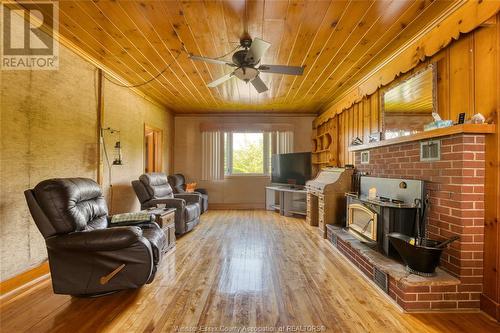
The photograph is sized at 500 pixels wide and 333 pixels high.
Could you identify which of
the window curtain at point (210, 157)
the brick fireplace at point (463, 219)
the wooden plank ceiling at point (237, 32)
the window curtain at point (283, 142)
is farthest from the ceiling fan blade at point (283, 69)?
the window curtain at point (210, 157)

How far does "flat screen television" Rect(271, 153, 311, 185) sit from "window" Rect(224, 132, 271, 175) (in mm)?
404

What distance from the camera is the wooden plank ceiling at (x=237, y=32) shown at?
2.10 metres

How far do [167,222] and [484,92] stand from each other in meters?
3.45

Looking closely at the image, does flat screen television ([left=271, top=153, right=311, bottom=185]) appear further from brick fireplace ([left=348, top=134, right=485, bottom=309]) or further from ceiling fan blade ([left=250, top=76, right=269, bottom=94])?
brick fireplace ([left=348, top=134, right=485, bottom=309])

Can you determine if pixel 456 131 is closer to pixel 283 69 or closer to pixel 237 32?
pixel 283 69

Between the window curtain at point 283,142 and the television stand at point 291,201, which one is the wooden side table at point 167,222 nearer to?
the television stand at point 291,201

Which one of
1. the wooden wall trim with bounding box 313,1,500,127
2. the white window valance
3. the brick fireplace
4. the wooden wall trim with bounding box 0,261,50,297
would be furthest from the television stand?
the wooden wall trim with bounding box 0,261,50,297

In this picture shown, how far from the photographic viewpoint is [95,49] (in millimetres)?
2869

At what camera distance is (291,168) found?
225 inches

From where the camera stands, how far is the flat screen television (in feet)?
18.0

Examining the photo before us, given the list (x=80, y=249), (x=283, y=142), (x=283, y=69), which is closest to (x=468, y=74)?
(x=283, y=69)

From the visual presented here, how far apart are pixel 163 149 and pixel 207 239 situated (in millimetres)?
2809

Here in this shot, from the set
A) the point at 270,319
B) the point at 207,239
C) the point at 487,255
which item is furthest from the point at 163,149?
the point at 487,255

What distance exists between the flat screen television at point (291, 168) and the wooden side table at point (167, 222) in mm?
3115
